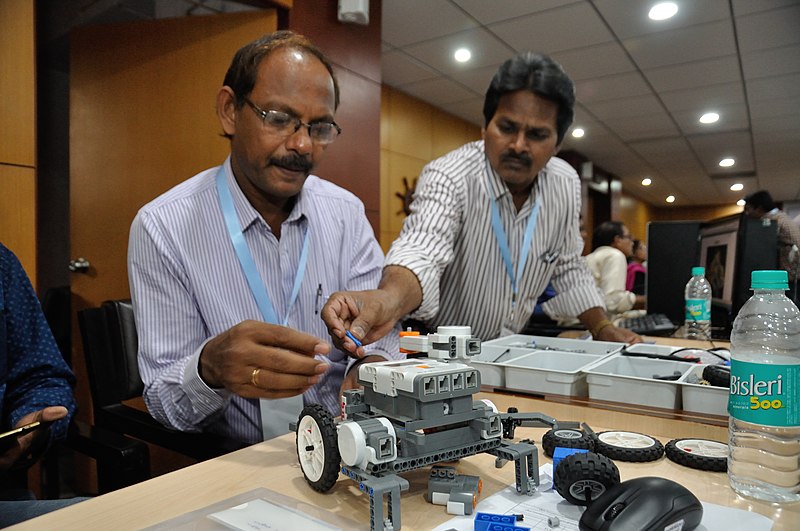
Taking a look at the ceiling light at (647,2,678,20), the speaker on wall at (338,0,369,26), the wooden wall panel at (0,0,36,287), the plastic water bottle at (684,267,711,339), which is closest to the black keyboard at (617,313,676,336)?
the plastic water bottle at (684,267,711,339)

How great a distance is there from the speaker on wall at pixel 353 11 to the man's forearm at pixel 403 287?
6.83 ft

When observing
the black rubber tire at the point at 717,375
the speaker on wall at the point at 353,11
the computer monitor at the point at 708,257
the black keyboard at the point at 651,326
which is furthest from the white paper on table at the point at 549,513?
the speaker on wall at the point at 353,11

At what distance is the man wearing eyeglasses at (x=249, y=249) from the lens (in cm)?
131

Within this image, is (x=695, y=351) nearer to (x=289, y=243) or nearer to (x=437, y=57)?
(x=289, y=243)

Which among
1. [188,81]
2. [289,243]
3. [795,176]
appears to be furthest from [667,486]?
[795,176]

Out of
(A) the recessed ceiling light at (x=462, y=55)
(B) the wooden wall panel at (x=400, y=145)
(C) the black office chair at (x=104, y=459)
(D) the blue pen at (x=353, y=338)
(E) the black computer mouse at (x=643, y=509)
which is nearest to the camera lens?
(E) the black computer mouse at (x=643, y=509)

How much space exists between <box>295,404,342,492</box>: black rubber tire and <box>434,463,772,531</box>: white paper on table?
0.53 feet

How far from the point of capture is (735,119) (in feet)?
23.1

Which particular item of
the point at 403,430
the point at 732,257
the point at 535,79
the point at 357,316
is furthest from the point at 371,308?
the point at 732,257

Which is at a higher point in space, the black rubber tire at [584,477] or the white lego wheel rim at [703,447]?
the black rubber tire at [584,477]

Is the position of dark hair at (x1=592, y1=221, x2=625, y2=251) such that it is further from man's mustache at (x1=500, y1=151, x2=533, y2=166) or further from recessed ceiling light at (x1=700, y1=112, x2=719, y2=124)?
man's mustache at (x1=500, y1=151, x2=533, y2=166)

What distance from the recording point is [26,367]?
1.35 meters

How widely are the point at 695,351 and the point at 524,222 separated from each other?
2.44ft

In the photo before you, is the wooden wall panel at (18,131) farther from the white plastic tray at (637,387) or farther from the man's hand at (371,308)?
the white plastic tray at (637,387)
